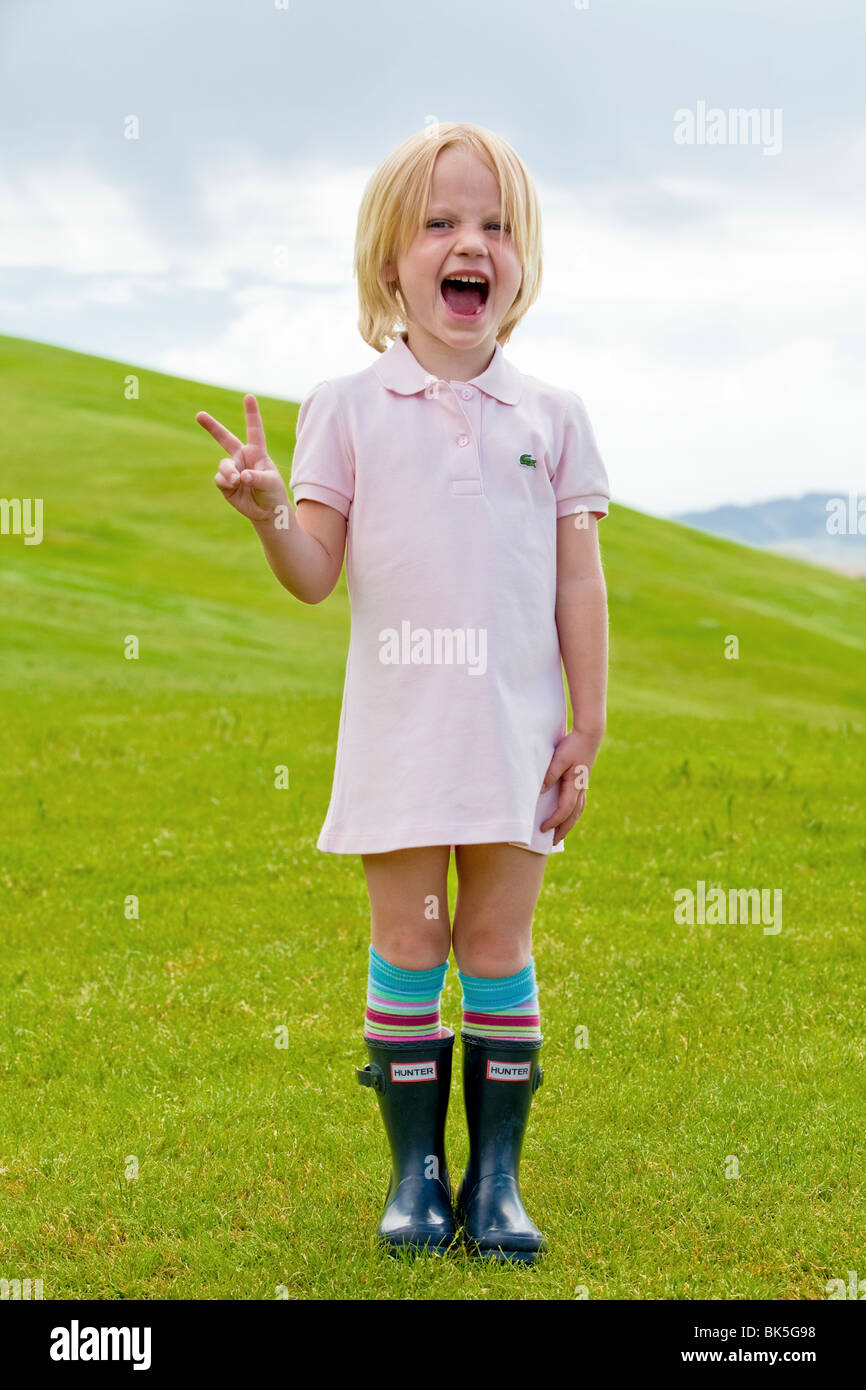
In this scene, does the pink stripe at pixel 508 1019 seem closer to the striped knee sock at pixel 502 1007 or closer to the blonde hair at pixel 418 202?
the striped knee sock at pixel 502 1007

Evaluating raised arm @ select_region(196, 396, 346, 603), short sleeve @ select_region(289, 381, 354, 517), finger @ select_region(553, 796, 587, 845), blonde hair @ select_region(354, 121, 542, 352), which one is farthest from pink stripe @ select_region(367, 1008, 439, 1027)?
blonde hair @ select_region(354, 121, 542, 352)

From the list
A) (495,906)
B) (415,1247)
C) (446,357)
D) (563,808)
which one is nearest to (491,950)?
(495,906)

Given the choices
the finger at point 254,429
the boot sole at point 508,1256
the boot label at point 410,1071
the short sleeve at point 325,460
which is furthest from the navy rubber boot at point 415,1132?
the finger at point 254,429

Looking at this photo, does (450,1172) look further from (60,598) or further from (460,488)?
(60,598)

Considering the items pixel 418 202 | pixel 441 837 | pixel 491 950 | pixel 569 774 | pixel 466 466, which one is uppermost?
pixel 418 202

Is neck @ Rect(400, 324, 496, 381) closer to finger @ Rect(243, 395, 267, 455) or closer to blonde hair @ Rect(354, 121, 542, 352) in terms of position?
blonde hair @ Rect(354, 121, 542, 352)

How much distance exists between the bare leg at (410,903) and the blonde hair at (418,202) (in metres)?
1.77

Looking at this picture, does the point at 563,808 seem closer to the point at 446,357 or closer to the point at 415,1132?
the point at 415,1132

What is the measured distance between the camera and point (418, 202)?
4.18 m

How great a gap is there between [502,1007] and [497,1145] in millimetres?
440

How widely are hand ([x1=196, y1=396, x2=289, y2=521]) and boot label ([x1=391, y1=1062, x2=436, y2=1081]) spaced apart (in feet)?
5.73

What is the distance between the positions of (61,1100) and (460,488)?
10.7 ft

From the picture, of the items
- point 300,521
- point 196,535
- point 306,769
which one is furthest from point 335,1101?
point 196,535
